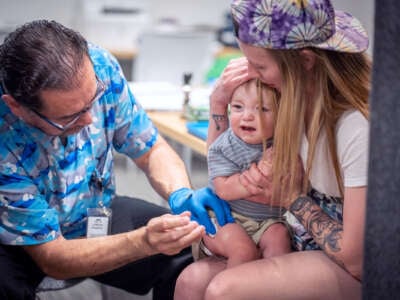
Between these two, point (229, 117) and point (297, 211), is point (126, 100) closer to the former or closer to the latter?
point (229, 117)

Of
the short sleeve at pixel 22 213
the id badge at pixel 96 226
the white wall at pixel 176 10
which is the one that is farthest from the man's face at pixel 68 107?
the white wall at pixel 176 10

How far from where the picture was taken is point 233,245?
5.60ft

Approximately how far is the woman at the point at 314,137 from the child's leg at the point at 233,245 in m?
0.14

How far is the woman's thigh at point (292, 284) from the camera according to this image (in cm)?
147

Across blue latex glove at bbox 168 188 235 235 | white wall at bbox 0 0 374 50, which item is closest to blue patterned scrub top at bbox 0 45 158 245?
blue latex glove at bbox 168 188 235 235

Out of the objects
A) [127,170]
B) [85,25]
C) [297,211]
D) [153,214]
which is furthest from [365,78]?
[85,25]

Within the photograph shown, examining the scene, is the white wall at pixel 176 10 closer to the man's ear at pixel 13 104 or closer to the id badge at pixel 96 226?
the id badge at pixel 96 226

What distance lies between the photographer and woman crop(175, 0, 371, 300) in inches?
55.1

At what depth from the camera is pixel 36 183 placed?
1.79 metres

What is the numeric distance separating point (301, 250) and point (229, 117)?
405 millimetres

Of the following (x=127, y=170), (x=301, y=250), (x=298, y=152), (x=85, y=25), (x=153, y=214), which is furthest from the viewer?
(x=85, y=25)

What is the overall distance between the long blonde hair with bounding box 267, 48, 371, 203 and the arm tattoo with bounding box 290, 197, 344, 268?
0.11 metres

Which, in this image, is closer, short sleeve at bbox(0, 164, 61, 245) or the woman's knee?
the woman's knee

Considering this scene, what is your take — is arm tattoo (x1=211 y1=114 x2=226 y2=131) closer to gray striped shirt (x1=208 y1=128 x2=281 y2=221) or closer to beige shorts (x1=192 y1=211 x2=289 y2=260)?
gray striped shirt (x1=208 y1=128 x2=281 y2=221)
